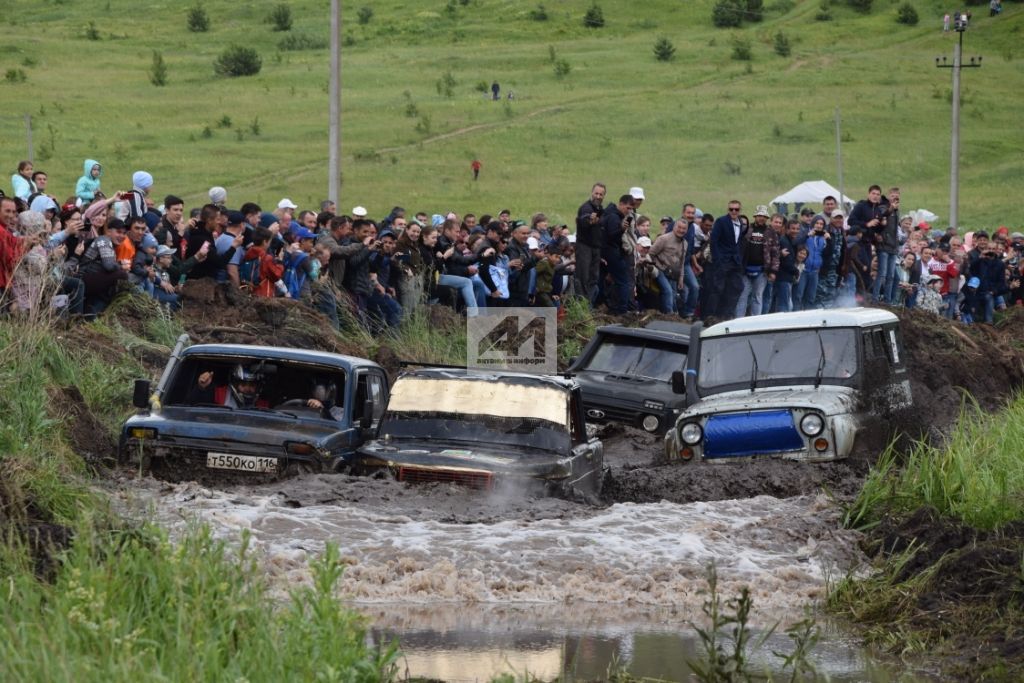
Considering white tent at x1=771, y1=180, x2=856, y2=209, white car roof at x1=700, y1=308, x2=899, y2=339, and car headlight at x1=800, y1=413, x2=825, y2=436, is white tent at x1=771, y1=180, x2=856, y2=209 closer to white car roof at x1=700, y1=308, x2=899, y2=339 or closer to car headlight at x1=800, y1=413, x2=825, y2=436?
white car roof at x1=700, y1=308, x2=899, y2=339

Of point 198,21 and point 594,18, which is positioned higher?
point 594,18

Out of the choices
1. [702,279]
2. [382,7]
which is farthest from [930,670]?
[382,7]

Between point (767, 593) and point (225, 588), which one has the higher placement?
point (225, 588)

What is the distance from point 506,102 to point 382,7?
34.5 metres

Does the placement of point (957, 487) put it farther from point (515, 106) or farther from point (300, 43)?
point (300, 43)

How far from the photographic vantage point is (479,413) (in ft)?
45.1

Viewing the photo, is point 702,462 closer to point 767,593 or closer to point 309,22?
point 767,593

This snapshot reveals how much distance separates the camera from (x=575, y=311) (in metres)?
23.9

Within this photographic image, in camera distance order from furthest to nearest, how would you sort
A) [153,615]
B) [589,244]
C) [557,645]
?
1. [589,244]
2. [557,645]
3. [153,615]

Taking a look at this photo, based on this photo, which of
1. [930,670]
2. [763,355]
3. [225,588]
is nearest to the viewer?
[225,588]

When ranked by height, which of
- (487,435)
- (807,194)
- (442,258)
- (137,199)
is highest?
(137,199)

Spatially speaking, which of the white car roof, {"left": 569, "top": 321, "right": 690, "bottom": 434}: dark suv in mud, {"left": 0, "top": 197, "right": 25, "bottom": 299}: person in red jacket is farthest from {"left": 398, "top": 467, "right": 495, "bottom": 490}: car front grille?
{"left": 569, "top": 321, "right": 690, "bottom": 434}: dark suv in mud

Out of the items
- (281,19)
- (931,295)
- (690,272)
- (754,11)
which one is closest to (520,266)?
(690,272)

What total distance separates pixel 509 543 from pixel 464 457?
4.16 feet
